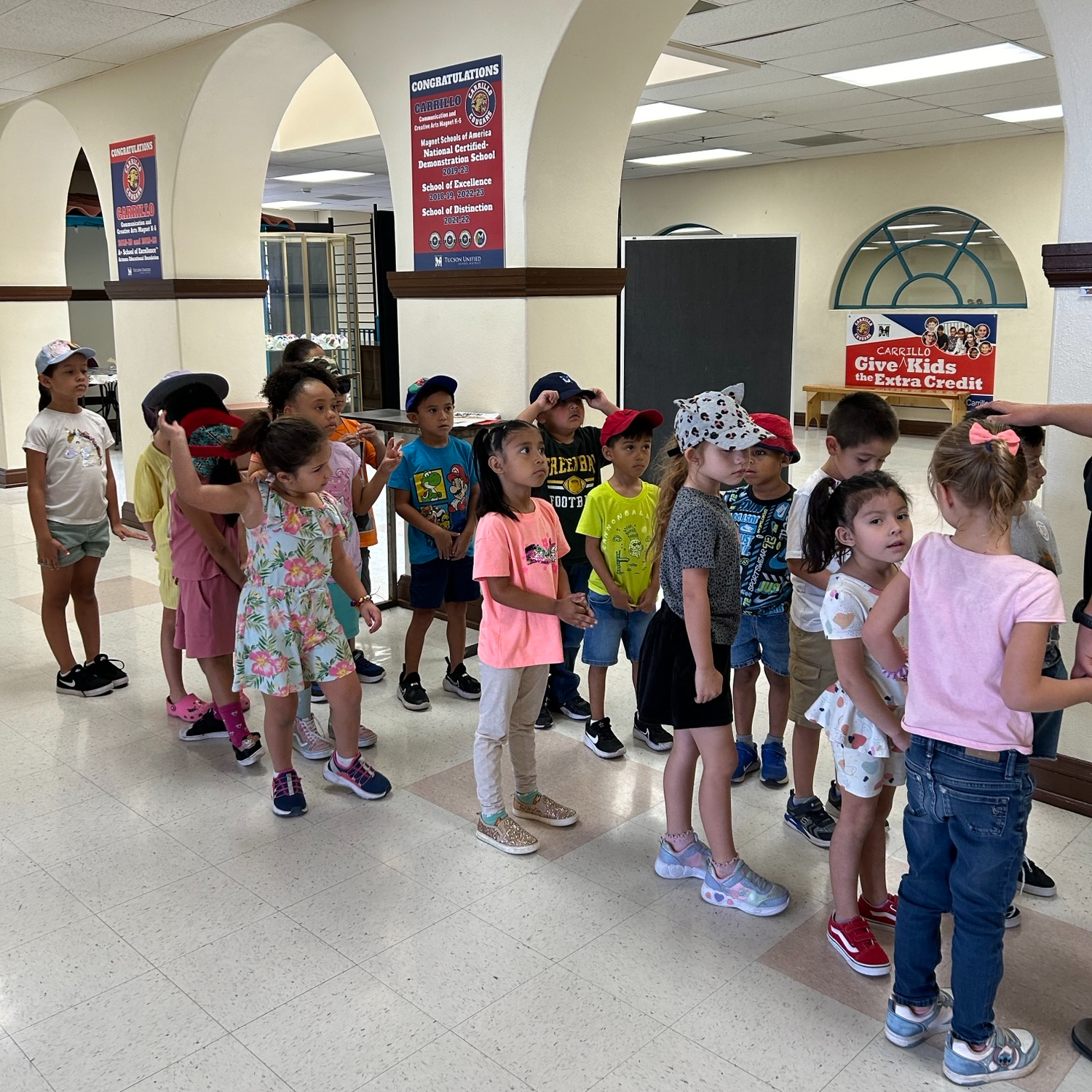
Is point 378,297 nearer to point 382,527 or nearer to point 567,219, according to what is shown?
point 382,527

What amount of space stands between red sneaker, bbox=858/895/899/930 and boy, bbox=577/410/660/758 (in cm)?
97

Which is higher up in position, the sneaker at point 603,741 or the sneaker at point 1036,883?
the sneaker at point 603,741

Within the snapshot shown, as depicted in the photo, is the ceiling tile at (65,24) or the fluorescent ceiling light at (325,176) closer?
the ceiling tile at (65,24)

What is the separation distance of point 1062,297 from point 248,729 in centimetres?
269

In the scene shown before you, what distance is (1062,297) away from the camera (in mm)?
2701

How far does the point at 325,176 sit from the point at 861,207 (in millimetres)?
6093

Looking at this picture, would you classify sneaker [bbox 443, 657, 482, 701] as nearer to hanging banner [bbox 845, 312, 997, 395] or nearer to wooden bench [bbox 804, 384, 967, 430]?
wooden bench [bbox 804, 384, 967, 430]

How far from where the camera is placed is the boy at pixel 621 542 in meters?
2.99

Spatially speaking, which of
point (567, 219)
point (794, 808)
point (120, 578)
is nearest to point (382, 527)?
point (120, 578)

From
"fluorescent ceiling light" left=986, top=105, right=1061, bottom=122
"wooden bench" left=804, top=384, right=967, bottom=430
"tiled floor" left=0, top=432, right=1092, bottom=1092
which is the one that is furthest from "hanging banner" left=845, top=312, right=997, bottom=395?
"tiled floor" left=0, top=432, right=1092, bottom=1092

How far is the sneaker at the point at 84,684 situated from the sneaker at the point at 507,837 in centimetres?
183

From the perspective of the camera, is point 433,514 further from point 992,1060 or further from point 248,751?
point 992,1060

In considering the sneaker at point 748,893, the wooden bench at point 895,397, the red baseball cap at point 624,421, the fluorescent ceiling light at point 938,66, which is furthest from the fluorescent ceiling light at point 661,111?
the sneaker at point 748,893

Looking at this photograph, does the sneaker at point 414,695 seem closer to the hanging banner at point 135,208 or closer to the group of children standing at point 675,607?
the group of children standing at point 675,607
